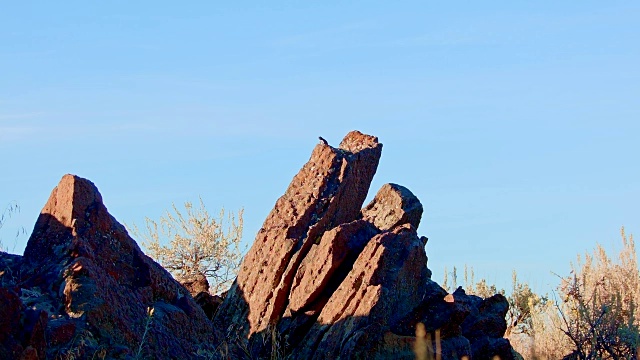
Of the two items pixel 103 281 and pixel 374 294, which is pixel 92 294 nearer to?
pixel 103 281

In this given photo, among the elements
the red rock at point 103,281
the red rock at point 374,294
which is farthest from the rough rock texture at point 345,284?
the red rock at point 103,281

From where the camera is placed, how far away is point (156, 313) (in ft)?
32.9

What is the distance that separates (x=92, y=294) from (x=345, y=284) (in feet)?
10.6

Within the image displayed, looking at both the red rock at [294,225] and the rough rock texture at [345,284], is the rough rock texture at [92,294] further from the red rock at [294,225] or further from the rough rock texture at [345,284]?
the red rock at [294,225]

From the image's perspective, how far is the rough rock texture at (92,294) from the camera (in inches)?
338

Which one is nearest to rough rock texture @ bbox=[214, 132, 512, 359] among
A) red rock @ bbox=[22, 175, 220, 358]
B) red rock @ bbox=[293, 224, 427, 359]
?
red rock @ bbox=[293, 224, 427, 359]

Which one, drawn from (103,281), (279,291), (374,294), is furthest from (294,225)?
(103,281)

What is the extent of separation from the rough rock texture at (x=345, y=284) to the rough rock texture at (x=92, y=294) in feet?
3.36

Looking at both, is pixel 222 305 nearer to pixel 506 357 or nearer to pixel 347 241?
pixel 347 241

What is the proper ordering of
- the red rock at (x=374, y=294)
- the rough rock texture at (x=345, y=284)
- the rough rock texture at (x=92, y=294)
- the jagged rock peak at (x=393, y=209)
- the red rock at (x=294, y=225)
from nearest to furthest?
the rough rock texture at (x=92, y=294), the red rock at (x=374, y=294), the rough rock texture at (x=345, y=284), the red rock at (x=294, y=225), the jagged rock peak at (x=393, y=209)

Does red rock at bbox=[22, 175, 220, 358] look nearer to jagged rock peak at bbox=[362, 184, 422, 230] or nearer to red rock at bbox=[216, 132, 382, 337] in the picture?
red rock at bbox=[216, 132, 382, 337]

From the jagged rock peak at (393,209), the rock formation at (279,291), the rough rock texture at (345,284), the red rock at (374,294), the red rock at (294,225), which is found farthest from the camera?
the jagged rock peak at (393,209)

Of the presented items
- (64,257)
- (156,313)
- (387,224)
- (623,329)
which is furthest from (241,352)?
(623,329)

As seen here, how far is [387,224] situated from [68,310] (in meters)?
5.24
